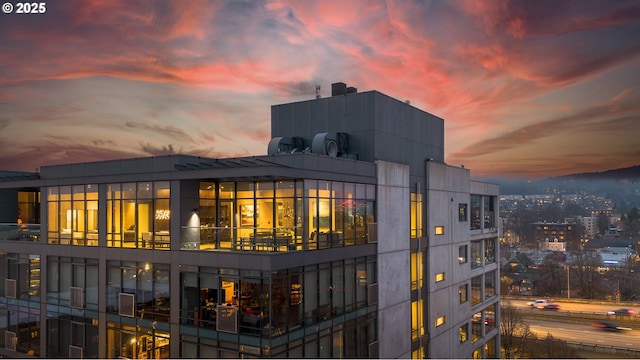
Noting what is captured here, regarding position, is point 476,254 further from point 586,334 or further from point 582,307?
point 582,307

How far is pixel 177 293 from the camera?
22.1 m

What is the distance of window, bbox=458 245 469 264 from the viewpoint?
1458 inches

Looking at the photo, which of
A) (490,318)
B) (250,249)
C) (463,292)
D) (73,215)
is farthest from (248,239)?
(490,318)

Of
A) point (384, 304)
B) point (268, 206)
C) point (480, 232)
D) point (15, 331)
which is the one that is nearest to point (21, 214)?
point (15, 331)

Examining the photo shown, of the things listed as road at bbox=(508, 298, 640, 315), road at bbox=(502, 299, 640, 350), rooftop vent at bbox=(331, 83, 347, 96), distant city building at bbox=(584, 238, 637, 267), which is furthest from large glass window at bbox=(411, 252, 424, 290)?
distant city building at bbox=(584, 238, 637, 267)

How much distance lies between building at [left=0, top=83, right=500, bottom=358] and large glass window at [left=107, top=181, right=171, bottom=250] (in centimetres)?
7

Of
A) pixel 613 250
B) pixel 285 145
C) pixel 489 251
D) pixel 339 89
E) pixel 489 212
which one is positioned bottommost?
pixel 613 250

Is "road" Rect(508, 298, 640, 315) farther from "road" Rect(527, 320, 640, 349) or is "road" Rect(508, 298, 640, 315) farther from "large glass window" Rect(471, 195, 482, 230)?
"large glass window" Rect(471, 195, 482, 230)

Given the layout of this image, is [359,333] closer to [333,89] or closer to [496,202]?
[333,89]

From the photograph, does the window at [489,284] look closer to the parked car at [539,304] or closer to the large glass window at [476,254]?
the large glass window at [476,254]

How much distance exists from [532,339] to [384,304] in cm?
4359

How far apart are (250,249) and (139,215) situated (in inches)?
254

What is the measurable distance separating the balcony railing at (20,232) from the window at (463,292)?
29.2 m

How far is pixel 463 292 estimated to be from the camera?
3775 cm
